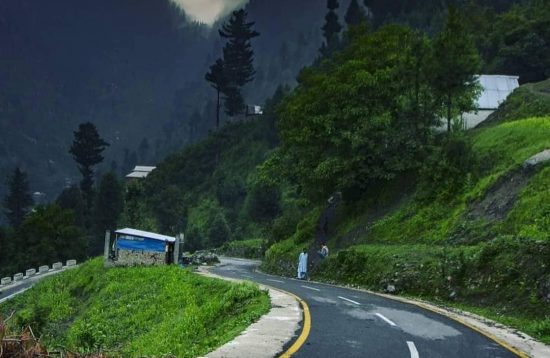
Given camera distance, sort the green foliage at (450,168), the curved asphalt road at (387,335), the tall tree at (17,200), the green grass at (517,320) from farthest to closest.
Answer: the tall tree at (17,200)
the green foliage at (450,168)
the green grass at (517,320)
the curved asphalt road at (387,335)

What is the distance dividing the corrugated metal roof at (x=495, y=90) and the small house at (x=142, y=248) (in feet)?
96.8

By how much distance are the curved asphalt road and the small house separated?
18.4m

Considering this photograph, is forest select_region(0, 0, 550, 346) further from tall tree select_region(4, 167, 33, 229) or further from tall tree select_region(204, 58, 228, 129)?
tall tree select_region(4, 167, 33, 229)

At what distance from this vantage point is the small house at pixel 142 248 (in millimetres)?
34125

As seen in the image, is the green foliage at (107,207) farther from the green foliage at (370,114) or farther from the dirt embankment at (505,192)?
the dirt embankment at (505,192)

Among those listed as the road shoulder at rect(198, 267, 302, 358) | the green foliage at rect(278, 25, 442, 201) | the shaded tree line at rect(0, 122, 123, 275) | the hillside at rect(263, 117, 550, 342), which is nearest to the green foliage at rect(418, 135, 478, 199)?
the hillside at rect(263, 117, 550, 342)

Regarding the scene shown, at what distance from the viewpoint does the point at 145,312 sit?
22.0 metres

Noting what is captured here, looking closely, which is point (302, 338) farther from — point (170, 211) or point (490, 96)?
point (170, 211)

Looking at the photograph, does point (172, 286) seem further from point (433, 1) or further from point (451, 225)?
point (433, 1)

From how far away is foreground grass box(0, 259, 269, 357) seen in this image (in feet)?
48.0

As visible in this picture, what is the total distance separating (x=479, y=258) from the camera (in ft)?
66.3

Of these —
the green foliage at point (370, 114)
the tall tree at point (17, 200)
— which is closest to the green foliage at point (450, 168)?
the green foliage at point (370, 114)

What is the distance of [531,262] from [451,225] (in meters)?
9.60

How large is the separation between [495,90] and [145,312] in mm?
39824
